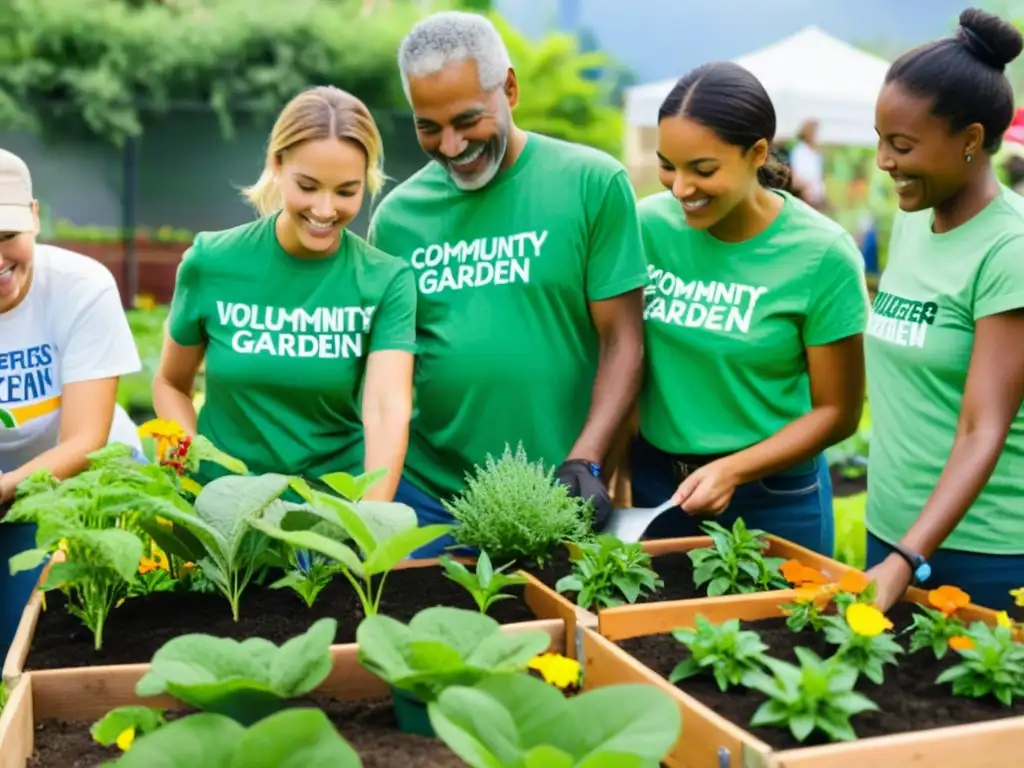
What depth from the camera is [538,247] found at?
8.42 ft

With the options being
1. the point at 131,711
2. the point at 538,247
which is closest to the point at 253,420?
the point at 538,247

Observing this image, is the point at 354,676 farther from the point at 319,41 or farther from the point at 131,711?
the point at 319,41

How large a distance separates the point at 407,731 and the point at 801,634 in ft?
2.28

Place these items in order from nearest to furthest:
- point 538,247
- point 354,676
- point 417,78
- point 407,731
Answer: point 407,731
point 354,676
point 417,78
point 538,247

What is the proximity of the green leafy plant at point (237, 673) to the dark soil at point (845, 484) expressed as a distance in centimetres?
552

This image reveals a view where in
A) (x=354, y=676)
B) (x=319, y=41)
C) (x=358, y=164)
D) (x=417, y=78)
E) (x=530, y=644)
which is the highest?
(x=319, y=41)

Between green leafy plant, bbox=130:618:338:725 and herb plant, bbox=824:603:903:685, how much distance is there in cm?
73

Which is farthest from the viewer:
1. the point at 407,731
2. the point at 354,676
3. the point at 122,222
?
the point at 122,222

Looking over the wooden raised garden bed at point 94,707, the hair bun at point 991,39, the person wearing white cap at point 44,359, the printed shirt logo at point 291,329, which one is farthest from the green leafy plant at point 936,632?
the person wearing white cap at point 44,359

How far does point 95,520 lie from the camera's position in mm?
1873

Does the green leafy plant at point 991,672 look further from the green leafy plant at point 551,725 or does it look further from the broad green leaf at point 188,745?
the broad green leaf at point 188,745

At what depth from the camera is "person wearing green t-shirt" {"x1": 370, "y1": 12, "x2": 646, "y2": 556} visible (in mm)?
2504

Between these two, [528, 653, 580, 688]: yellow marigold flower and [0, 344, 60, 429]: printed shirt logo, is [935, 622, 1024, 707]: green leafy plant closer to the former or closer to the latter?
[528, 653, 580, 688]: yellow marigold flower

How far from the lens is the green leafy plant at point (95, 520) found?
1.73 metres
